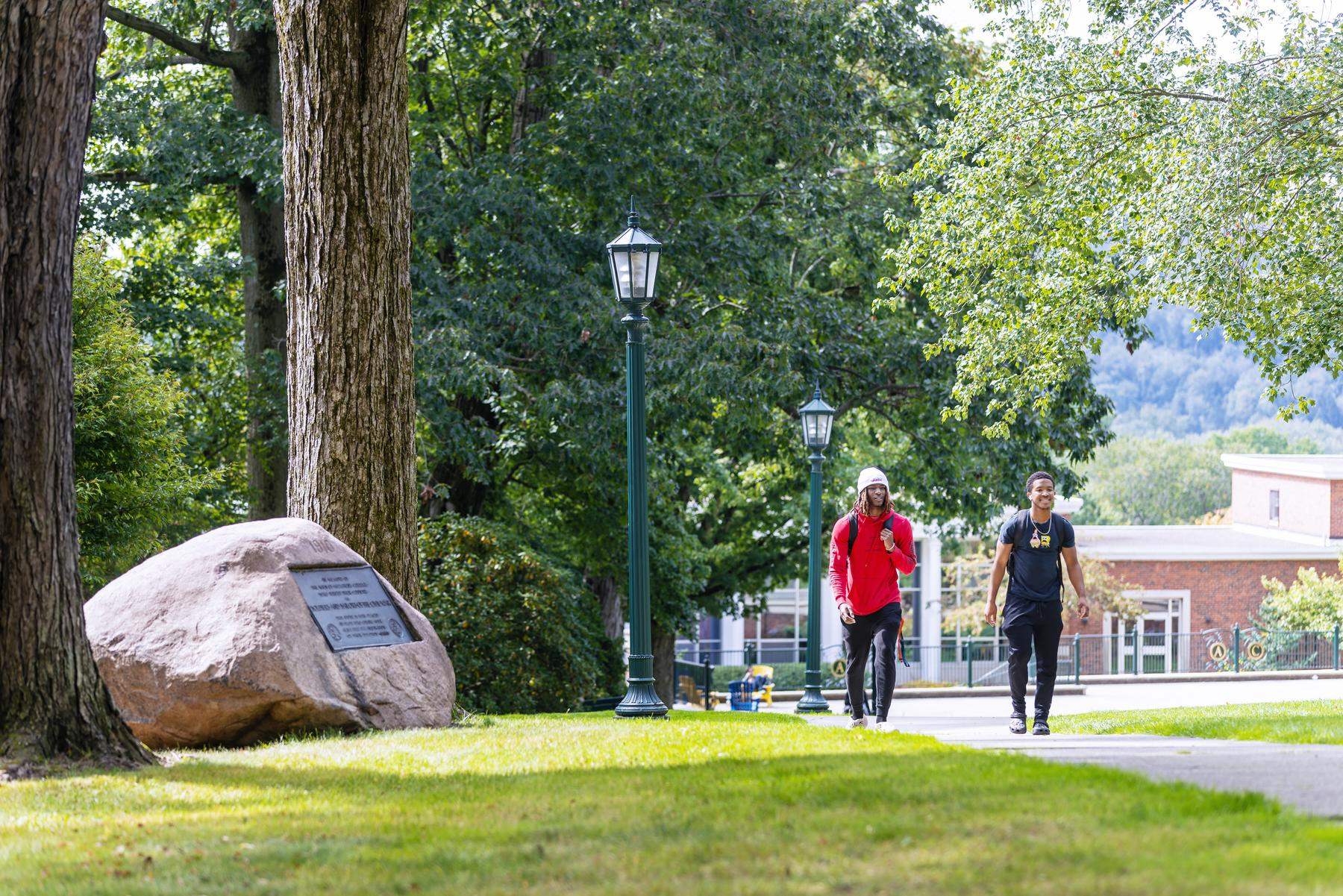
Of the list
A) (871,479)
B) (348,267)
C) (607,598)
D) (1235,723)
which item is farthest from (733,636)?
(871,479)

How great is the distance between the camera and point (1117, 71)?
16641mm

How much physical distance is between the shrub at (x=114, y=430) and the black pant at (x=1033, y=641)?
11.5m

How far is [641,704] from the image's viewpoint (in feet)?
35.8

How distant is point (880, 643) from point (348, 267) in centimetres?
467

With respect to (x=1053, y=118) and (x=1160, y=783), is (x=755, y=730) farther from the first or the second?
(x=1053, y=118)

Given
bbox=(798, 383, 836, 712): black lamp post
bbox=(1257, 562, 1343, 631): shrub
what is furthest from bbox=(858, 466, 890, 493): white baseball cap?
bbox=(1257, 562, 1343, 631): shrub

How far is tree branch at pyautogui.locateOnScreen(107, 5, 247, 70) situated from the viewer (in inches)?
813

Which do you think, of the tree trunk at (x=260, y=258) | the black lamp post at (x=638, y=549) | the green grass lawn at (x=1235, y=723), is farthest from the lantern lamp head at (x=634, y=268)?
the tree trunk at (x=260, y=258)

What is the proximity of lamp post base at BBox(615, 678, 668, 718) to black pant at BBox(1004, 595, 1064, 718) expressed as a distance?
100 inches

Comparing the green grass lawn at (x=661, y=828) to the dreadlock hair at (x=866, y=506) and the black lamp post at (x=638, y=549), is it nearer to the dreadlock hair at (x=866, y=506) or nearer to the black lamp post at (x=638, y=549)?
the dreadlock hair at (x=866, y=506)

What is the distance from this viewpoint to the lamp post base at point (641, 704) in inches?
427

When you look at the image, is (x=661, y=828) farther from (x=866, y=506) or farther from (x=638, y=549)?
(x=638, y=549)

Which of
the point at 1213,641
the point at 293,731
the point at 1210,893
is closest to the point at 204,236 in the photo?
the point at 293,731

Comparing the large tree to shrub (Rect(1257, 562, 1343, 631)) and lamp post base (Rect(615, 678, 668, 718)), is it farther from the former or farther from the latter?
shrub (Rect(1257, 562, 1343, 631))
